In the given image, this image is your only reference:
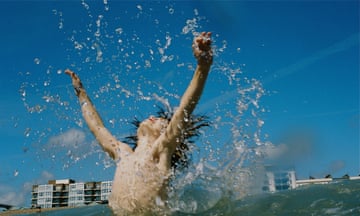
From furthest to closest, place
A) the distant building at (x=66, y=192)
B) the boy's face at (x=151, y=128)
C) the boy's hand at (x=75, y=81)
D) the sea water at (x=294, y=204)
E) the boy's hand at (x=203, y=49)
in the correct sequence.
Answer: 1. the distant building at (x=66, y=192)
2. the sea water at (x=294, y=204)
3. the boy's hand at (x=75, y=81)
4. the boy's face at (x=151, y=128)
5. the boy's hand at (x=203, y=49)

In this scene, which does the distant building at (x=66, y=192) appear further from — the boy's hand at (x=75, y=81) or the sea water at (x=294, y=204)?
the boy's hand at (x=75, y=81)

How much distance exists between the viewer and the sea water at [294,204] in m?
6.92

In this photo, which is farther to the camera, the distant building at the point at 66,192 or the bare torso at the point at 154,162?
the distant building at the point at 66,192

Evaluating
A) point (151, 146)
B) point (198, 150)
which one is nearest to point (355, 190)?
point (198, 150)

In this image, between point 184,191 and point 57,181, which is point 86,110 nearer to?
point 184,191

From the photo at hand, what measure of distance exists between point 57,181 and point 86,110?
516 ft

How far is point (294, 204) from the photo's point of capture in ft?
25.1

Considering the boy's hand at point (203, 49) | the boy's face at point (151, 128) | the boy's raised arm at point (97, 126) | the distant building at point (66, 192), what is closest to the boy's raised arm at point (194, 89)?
the boy's hand at point (203, 49)

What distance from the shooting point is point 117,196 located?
495 centimetres

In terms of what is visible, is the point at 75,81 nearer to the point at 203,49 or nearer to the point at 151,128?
the point at 151,128

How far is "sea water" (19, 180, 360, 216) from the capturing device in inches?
272

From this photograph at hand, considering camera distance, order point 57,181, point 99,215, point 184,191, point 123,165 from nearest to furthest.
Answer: point 123,165 < point 184,191 < point 99,215 < point 57,181

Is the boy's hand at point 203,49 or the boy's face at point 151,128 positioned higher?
the boy's hand at point 203,49

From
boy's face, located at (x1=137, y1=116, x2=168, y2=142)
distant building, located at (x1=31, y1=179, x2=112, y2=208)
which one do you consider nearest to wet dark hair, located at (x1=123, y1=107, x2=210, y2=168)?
boy's face, located at (x1=137, y1=116, x2=168, y2=142)
